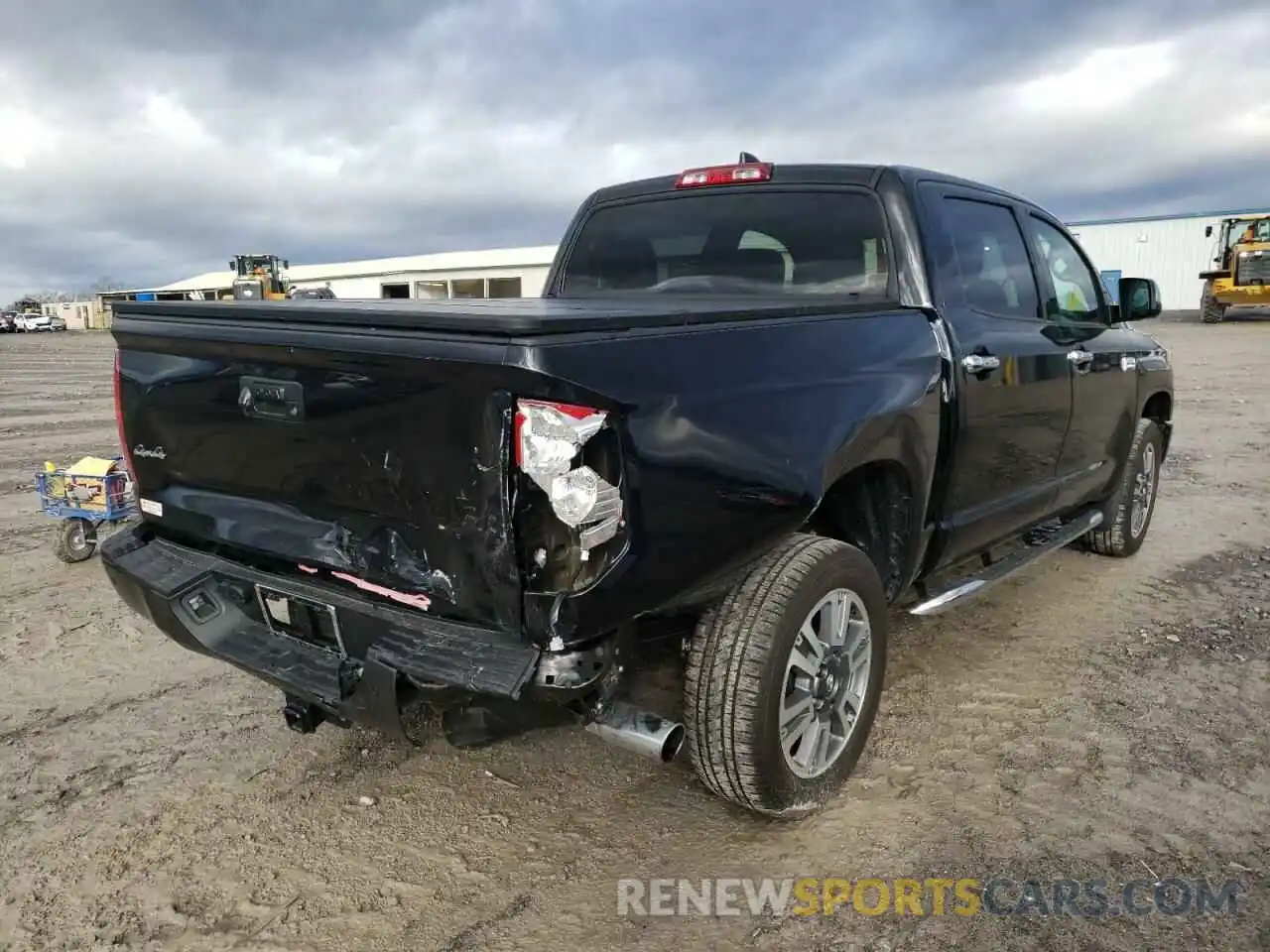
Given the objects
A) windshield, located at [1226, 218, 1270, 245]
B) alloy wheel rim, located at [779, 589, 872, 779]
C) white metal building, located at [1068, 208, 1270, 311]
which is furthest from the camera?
white metal building, located at [1068, 208, 1270, 311]

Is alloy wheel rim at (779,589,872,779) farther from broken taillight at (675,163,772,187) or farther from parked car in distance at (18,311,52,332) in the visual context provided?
parked car in distance at (18,311,52,332)

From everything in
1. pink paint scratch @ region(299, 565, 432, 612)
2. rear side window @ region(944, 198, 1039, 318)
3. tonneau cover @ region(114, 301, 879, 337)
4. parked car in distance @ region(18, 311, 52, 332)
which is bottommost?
pink paint scratch @ region(299, 565, 432, 612)

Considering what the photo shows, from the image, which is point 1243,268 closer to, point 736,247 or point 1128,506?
point 1128,506

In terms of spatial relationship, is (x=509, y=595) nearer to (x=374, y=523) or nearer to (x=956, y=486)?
(x=374, y=523)

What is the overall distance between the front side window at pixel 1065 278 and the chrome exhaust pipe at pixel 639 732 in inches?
115

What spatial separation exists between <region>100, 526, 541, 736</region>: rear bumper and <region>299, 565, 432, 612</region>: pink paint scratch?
3 centimetres

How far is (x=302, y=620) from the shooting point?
2.53 metres

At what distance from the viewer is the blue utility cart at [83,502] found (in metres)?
5.38

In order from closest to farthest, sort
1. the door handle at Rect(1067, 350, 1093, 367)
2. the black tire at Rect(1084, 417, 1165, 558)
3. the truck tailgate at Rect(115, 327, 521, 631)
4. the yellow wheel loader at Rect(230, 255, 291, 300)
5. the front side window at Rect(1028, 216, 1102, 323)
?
1. the truck tailgate at Rect(115, 327, 521, 631)
2. the door handle at Rect(1067, 350, 1093, 367)
3. the front side window at Rect(1028, 216, 1102, 323)
4. the black tire at Rect(1084, 417, 1165, 558)
5. the yellow wheel loader at Rect(230, 255, 291, 300)

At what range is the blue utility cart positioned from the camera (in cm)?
538

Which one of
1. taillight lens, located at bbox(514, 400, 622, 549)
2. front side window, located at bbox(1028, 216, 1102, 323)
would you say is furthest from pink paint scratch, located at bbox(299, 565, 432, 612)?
front side window, located at bbox(1028, 216, 1102, 323)

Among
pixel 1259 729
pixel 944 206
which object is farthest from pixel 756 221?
pixel 1259 729

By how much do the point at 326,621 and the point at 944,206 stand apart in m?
2.79

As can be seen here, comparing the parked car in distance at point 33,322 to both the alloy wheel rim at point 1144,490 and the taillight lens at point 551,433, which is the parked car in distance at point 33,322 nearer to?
the alloy wheel rim at point 1144,490
